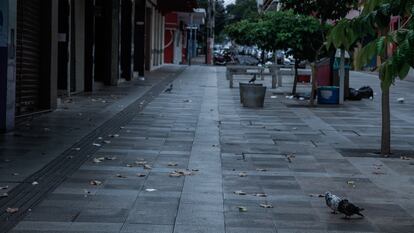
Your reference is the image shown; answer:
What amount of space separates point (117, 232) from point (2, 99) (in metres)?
6.30

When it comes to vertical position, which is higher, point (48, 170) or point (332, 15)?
point (332, 15)

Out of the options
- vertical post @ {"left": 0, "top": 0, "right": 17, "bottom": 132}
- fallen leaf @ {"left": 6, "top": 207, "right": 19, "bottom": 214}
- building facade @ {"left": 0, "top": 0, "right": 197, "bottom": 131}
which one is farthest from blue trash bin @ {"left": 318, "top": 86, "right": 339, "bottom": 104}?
fallen leaf @ {"left": 6, "top": 207, "right": 19, "bottom": 214}

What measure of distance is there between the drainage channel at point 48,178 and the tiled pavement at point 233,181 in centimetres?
13

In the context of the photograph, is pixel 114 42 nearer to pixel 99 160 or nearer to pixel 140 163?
pixel 99 160

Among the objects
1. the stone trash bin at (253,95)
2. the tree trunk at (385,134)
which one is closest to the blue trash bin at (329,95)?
the stone trash bin at (253,95)

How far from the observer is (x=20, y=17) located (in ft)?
43.6

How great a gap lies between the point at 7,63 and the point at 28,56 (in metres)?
2.68

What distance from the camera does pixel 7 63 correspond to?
1131 centimetres

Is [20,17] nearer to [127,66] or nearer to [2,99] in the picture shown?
[2,99]

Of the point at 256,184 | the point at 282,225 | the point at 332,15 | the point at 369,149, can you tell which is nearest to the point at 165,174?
the point at 256,184

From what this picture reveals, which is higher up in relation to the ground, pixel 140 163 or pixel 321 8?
pixel 321 8

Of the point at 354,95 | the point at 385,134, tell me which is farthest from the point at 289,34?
the point at 385,134

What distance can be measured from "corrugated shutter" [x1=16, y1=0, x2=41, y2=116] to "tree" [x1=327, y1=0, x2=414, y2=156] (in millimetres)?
9694

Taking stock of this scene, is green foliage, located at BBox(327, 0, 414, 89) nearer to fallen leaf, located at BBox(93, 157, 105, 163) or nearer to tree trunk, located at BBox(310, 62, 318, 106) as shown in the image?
fallen leaf, located at BBox(93, 157, 105, 163)
